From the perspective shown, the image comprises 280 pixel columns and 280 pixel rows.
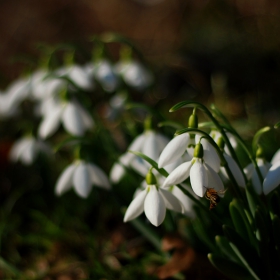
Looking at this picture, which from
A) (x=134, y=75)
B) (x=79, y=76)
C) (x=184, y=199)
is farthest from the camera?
(x=134, y=75)

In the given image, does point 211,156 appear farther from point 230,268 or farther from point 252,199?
point 230,268

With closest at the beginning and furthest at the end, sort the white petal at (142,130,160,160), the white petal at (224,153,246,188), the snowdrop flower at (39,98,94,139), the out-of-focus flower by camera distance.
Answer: the white petal at (224,153,246,188) → the white petal at (142,130,160,160) → the snowdrop flower at (39,98,94,139) → the out-of-focus flower

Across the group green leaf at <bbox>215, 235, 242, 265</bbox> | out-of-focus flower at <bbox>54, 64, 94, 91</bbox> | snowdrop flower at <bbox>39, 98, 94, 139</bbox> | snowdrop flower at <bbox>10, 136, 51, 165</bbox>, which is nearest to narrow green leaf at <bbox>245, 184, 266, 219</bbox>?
green leaf at <bbox>215, 235, 242, 265</bbox>

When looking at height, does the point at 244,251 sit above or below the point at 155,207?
below

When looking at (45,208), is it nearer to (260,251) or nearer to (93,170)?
(93,170)

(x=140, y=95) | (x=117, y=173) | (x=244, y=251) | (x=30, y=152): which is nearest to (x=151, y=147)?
(x=117, y=173)

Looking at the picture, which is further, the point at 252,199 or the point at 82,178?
the point at 82,178

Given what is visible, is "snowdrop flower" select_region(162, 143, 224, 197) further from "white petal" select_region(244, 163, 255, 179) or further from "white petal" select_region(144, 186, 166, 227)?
"white petal" select_region(244, 163, 255, 179)
